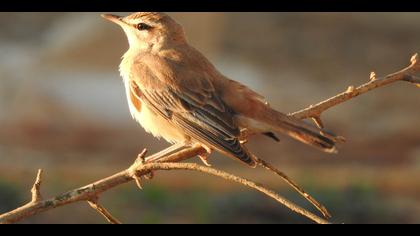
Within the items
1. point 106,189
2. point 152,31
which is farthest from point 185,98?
point 106,189

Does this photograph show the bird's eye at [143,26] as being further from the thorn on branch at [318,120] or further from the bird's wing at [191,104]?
the thorn on branch at [318,120]

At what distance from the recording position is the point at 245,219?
426 inches

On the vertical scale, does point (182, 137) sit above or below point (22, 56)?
below

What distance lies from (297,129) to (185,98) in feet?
3.22

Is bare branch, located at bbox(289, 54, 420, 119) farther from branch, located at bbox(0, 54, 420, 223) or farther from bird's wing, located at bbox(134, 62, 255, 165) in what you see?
bird's wing, located at bbox(134, 62, 255, 165)

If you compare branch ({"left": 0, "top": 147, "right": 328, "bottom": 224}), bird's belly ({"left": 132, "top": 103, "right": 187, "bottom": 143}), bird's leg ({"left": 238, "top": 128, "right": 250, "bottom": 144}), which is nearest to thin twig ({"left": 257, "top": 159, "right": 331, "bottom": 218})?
branch ({"left": 0, "top": 147, "right": 328, "bottom": 224})

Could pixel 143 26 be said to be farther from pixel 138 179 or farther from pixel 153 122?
pixel 138 179

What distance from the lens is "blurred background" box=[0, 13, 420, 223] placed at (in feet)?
36.6

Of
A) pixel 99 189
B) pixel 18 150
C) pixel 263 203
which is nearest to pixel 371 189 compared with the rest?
pixel 263 203

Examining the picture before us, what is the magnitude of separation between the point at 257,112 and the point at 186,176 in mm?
7056

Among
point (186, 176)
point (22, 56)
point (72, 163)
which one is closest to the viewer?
point (186, 176)

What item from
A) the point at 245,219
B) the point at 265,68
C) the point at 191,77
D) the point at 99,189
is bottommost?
the point at 99,189

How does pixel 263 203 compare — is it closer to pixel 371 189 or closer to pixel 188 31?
pixel 371 189

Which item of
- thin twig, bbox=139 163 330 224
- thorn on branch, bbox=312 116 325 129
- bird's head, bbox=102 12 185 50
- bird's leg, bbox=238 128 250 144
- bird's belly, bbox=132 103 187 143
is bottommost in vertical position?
thin twig, bbox=139 163 330 224
